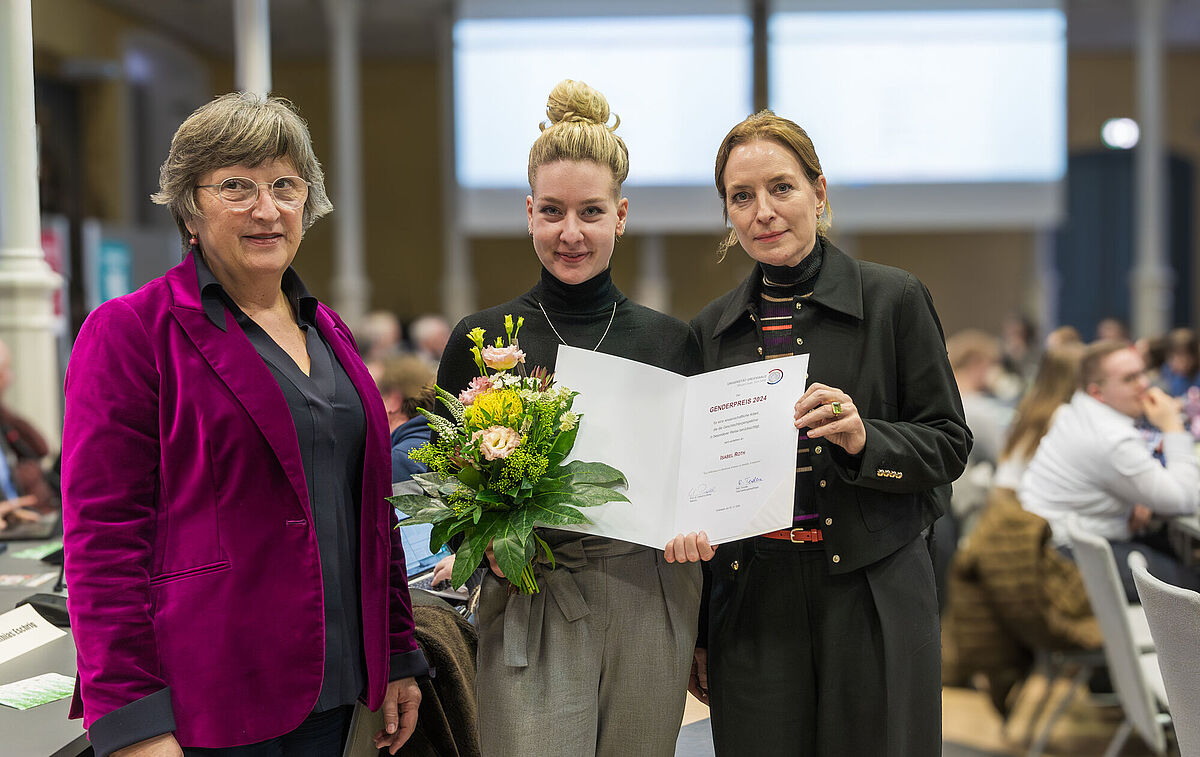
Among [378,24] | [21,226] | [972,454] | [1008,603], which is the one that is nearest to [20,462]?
[21,226]

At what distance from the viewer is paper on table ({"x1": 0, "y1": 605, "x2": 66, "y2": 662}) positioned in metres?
2.13

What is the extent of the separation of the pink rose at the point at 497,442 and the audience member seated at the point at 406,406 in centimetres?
31

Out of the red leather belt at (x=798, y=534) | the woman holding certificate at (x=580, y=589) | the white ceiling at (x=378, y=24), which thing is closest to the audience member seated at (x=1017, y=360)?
the white ceiling at (x=378, y=24)

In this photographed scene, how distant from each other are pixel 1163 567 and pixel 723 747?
8.64ft

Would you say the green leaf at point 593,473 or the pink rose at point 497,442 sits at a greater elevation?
the pink rose at point 497,442

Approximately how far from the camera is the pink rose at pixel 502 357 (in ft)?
5.50

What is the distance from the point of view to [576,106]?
1866mm

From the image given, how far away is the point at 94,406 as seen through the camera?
148cm

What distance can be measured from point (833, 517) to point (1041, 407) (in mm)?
3298

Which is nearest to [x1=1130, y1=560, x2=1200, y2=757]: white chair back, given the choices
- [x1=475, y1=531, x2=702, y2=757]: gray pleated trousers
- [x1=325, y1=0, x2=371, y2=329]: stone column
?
Answer: [x1=475, y1=531, x2=702, y2=757]: gray pleated trousers

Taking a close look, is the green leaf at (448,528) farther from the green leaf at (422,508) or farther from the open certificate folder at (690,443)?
the open certificate folder at (690,443)

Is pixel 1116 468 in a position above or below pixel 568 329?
below

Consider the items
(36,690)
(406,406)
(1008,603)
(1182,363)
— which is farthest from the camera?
(1182,363)

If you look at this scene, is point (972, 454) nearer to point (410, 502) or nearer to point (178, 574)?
point (410, 502)
